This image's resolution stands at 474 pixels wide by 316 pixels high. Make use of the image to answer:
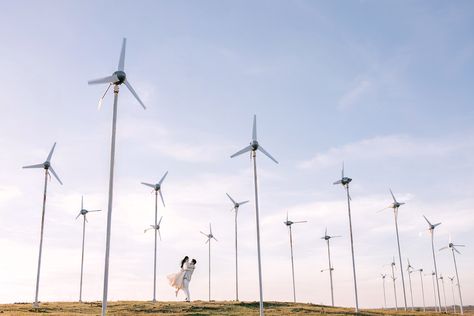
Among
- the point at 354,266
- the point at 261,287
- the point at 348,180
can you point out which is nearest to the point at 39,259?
the point at 261,287

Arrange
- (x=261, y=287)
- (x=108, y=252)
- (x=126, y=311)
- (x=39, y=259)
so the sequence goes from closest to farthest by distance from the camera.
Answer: (x=108, y=252) < (x=261, y=287) < (x=126, y=311) < (x=39, y=259)

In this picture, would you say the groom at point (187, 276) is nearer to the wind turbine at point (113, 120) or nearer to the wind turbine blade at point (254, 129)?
the wind turbine blade at point (254, 129)

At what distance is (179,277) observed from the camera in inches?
2707

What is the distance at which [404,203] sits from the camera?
105 meters

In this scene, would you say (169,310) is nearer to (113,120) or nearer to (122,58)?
(113,120)

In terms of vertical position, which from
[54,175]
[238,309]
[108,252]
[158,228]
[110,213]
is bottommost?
[238,309]

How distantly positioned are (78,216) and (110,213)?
189 ft

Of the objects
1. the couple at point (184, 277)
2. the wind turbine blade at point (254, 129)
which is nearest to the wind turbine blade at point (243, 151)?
the wind turbine blade at point (254, 129)

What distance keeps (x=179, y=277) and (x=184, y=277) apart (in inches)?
24.9

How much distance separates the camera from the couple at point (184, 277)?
6864 centimetres

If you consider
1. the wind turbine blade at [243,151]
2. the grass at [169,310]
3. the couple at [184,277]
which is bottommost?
the grass at [169,310]

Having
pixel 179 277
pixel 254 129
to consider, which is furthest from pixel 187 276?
pixel 254 129

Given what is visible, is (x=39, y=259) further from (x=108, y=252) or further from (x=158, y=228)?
(x=108, y=252)

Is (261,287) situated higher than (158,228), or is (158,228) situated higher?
(158,228)
